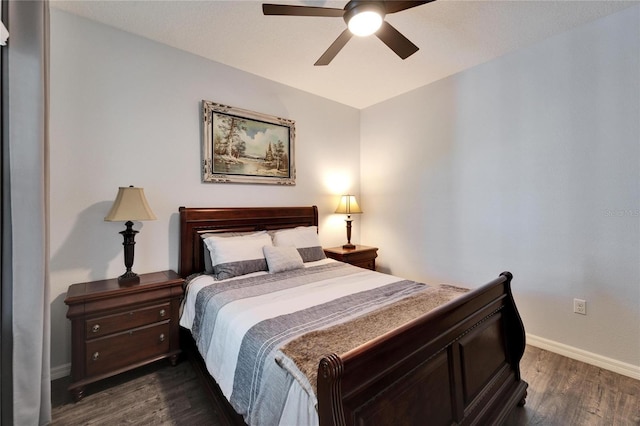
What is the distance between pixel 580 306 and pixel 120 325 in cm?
367

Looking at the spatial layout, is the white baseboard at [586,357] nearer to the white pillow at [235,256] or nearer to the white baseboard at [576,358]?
the white baseboard at [576,358]

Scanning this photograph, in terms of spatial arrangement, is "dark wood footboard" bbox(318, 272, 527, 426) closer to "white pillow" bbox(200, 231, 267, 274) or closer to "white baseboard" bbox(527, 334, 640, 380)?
"white baseboard" bbox(527, 334, 640, 380)

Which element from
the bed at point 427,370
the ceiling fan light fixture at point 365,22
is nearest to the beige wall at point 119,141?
the bed at point 427,370

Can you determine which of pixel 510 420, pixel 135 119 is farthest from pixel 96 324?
pixel 510 420

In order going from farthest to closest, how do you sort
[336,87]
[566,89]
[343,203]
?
[343,203] → [336,87] → [566,89]

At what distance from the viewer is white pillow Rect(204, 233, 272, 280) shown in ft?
8.06

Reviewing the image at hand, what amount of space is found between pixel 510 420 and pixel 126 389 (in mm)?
2566

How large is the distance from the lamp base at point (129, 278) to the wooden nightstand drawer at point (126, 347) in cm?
35

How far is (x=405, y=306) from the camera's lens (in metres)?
1.77

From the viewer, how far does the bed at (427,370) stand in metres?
0.93

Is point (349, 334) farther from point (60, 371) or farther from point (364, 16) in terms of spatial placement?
point (60, 371)

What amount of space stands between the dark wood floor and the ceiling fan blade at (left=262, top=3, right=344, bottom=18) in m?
2.48

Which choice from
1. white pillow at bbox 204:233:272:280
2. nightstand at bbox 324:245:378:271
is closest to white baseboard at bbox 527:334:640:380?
nightstand at bbox 324:245:378:271

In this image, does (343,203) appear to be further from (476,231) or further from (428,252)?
(476,231)
